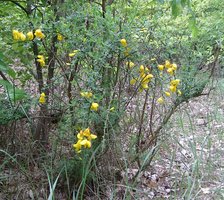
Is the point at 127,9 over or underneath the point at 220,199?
over

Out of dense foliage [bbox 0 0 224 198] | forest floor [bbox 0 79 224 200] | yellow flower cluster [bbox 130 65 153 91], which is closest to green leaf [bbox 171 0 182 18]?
dense foliage [bbox 0 0 224 198]

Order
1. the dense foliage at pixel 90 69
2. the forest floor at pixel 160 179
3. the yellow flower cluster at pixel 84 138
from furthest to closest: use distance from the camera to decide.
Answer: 1. the forest floor at pixel 160 179
2. the dense foliage at pixel 90 69
3. the yellow flower cluster at pixel 84 138

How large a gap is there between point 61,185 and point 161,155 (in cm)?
105

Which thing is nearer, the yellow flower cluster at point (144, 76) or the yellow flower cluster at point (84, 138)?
the yellow flower cluster at point (84, 138)

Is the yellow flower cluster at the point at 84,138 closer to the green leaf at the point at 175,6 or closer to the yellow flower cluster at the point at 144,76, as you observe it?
the yellow flower cluster at the point at 144,76

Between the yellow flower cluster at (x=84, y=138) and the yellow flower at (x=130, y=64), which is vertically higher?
the yellow flower at (x=130, y=64)

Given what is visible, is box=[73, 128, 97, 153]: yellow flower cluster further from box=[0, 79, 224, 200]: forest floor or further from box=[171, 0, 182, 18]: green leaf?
box=[171, 0, 182, 18]: green leaf

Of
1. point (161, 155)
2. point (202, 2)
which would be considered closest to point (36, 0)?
point (161, 155)

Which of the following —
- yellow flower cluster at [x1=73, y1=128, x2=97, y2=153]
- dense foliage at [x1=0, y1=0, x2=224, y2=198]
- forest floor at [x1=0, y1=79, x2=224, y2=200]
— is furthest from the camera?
forest floor at [x1=0, y1=79, x2=224, y2=200]

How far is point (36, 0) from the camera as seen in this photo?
2.40 metres

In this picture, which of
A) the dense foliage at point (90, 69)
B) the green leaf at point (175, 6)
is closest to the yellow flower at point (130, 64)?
the dense foliage at point (90, 69)

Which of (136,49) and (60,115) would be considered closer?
(136,49)

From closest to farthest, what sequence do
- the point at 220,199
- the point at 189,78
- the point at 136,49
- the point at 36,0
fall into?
the point at 136,49, the point at 220,199, the point at 36,0, the point at 189,78

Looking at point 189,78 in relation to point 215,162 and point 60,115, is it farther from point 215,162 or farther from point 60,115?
point 60,115
